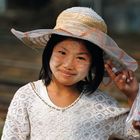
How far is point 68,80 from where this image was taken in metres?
2.38

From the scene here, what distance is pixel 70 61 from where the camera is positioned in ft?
7.73

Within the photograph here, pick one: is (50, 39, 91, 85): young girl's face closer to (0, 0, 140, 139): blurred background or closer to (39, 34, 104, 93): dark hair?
(39, 34, 104, 93): dark hair

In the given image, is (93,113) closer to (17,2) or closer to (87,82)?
(87,82)

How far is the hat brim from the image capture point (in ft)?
7.61

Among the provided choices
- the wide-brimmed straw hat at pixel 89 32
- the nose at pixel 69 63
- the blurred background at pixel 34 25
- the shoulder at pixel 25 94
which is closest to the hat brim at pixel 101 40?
the wide-brimmed straw hat at pixel 89 32

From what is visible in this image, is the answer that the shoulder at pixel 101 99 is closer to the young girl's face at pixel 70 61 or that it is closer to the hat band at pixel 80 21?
the young girl's face at pixel 70 61

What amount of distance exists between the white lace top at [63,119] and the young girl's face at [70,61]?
0.12 m

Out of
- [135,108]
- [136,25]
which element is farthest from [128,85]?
[136,25]

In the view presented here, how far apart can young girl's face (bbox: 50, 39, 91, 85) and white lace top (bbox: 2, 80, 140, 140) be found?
12cm

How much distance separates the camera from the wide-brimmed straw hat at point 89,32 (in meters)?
→ 2.32

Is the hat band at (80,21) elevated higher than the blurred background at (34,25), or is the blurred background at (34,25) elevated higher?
the hat band at (80,21)

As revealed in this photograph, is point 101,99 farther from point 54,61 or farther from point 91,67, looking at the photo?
point 54,61

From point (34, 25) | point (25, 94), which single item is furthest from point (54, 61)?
point (34, 25)

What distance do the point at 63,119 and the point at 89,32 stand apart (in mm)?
370
